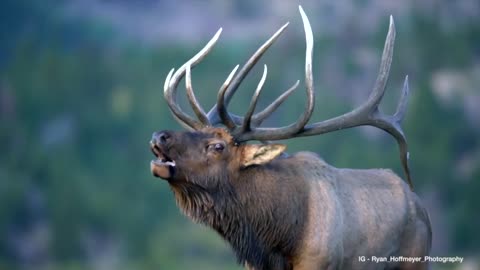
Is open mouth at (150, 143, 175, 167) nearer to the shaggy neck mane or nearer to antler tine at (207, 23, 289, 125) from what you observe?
the shaggy neck mane

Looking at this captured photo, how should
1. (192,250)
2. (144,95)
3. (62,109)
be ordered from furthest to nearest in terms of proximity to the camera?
1. (62,109)
2. (144,95)
3. (192,250)

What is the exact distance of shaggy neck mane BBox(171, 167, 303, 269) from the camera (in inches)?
362

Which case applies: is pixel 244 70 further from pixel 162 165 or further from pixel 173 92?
pixel 162 165

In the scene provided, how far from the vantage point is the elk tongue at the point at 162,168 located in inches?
348

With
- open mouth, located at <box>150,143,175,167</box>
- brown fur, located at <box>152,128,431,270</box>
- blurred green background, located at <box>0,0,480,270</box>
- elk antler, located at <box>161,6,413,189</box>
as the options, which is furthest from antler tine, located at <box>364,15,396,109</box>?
blurred green background, located at <box>0,0,480,270</box>

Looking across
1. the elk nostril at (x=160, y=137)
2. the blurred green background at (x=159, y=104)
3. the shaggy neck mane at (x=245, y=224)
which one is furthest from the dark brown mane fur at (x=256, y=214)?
the blurred green background at (x=159, y=104)

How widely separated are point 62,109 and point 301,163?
32897 millimetres

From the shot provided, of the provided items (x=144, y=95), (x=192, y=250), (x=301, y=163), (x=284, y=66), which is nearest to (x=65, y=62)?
(x=144, y=95)

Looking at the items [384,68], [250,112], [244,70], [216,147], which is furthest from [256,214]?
[384,68]

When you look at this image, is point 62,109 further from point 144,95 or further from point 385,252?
point 385,252

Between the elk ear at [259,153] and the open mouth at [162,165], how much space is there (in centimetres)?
57

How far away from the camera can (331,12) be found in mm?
42906

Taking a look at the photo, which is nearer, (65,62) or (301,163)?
(301,163)

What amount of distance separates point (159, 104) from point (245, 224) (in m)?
28.2
